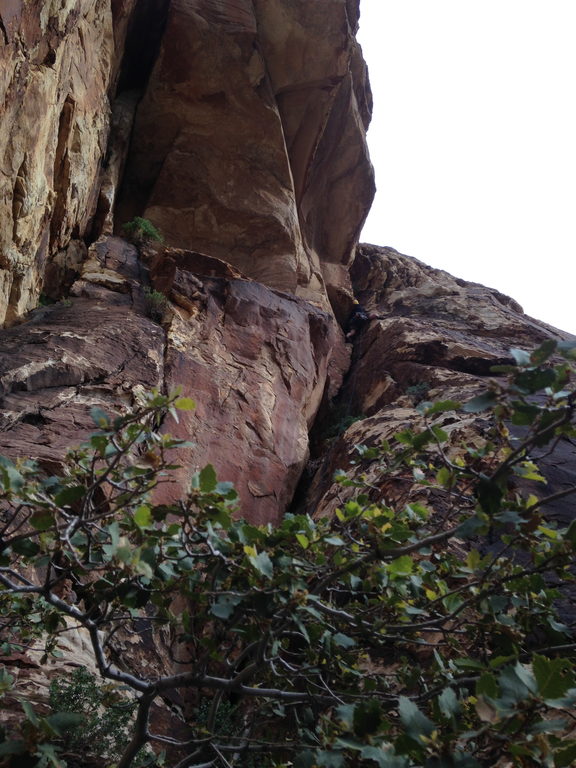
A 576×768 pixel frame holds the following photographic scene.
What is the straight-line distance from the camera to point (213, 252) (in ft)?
52.1

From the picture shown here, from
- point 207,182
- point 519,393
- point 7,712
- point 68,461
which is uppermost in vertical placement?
point 207,182

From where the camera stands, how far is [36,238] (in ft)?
31.6

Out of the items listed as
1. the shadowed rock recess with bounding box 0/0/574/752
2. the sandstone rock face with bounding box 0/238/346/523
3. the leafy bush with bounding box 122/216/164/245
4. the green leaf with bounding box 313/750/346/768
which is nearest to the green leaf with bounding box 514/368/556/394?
the green leaf with bounding box 313/750/346/768

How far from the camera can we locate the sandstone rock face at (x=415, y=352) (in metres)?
9.45

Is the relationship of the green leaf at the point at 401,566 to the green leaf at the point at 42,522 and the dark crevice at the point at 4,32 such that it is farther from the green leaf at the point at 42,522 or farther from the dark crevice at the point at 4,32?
the dark crevice at the point at 4,32

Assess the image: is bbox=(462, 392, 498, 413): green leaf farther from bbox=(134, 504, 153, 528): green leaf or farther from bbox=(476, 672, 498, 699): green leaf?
bbox=(134, 504, 153, 528): green leaf

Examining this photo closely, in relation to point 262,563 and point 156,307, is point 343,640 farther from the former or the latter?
point 156,307

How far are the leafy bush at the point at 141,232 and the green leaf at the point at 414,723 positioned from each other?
44.2ft

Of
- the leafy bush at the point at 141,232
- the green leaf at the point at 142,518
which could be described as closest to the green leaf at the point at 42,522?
the green leaf at the point at 142,518

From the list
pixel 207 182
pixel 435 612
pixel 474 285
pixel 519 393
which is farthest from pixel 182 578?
pixel 474 285

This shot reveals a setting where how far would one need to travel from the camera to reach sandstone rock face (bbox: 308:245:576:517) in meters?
9.45

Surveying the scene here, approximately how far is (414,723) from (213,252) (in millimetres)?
14968

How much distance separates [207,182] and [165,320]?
674 centimetres

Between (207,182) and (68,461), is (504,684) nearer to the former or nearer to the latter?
(68,461)
